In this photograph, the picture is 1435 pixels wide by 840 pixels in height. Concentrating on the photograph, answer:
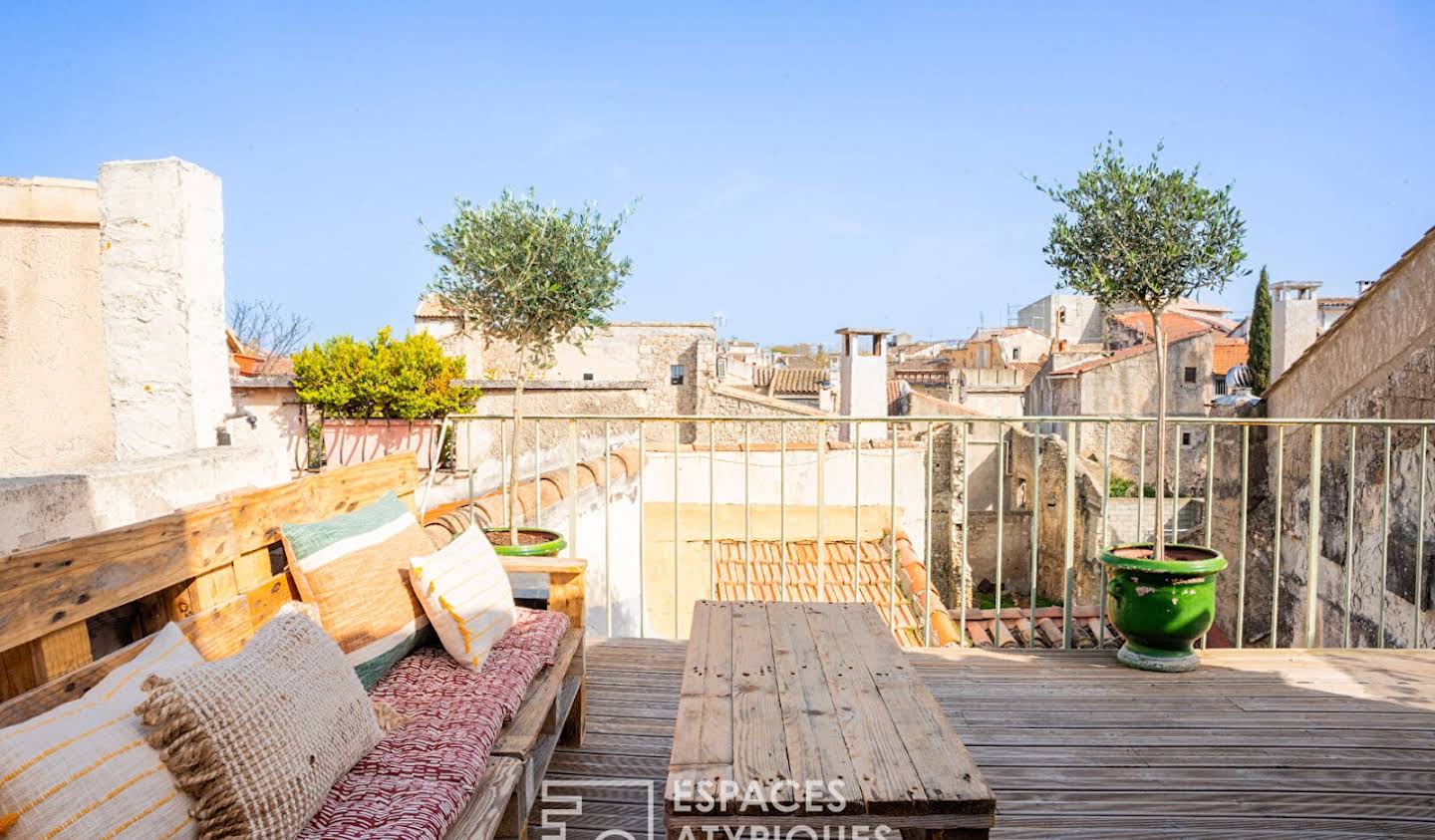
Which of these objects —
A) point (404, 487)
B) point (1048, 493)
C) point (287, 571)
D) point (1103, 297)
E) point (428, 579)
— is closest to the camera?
point (287, 571)

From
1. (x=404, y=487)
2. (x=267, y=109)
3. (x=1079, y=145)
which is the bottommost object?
Result: (x=404, y=487)

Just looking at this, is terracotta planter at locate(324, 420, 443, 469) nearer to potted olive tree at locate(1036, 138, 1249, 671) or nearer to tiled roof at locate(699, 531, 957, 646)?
tiled roof at locate(699, 531, 957, 646)

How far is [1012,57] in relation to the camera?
11562 millimetres

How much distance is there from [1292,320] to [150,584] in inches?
674

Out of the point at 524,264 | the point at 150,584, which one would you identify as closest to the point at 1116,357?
the point at 524,264

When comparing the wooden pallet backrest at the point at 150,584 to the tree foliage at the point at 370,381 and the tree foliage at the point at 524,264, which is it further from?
the tree foliage at the point at 370,381

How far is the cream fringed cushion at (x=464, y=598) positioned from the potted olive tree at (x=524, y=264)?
265 centimetres

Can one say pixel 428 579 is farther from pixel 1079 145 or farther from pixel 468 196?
pixel 468 196

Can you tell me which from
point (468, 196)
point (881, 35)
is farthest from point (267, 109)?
point (881, 35)

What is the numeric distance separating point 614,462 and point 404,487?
311 centimetres

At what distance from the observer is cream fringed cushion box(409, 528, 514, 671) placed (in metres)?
2.16

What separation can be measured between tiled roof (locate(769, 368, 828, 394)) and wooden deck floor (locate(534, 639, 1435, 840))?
75.2ft

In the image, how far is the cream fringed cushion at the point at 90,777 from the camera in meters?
1.00

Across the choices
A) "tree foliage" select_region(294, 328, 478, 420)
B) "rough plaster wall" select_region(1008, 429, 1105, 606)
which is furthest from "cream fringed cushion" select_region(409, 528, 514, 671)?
"rough plaster wall" select_region(1008, 429, 1105, 606)
